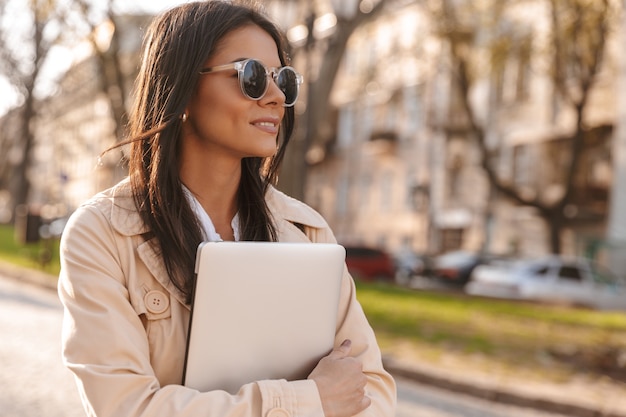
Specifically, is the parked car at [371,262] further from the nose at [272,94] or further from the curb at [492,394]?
the nose at [272,94]

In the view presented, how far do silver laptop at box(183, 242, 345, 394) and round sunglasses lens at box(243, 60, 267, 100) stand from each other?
430 millimetres

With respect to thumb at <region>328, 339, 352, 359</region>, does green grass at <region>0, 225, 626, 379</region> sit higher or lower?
lower

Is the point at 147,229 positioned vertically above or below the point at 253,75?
below

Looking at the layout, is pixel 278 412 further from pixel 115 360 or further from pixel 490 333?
pixel 490 333

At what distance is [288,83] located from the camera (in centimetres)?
249

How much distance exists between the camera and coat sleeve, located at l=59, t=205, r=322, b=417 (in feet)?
6.68

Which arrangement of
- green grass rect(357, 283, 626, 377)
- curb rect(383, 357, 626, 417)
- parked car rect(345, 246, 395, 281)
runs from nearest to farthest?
1. curb rect(383, 357, 626, 417)
2. green grass rect(357, 283, 626, 377)
3. parked car rect(345, 246, 395, 281)

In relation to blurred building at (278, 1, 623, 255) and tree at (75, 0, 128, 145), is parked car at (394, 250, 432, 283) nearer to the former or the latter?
blurred building at (278, 1, 623, 255)

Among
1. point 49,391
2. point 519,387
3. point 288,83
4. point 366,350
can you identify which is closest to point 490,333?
point 519,387

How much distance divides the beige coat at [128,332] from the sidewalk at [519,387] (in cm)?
609

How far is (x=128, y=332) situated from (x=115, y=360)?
72 millimetres

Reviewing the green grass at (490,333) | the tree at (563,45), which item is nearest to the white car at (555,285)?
the tree at (563,45)

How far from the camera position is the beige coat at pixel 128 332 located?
6.69 ft

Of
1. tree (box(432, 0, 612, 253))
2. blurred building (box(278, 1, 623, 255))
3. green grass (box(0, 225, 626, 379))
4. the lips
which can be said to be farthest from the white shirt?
blurred building (box(278, 1, 623, 255))
